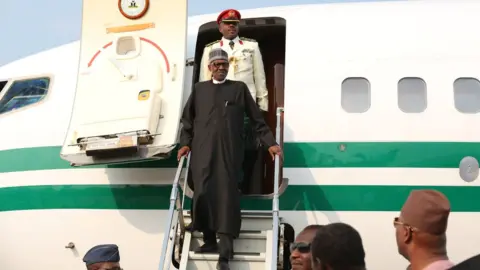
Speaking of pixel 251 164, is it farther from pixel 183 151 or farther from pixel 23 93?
pixel 23 93

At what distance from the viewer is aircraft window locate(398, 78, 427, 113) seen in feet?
22.7

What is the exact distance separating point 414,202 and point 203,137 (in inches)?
125

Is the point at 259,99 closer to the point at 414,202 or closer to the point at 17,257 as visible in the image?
the point at 17,257

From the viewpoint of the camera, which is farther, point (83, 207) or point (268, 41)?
point (268, 41)

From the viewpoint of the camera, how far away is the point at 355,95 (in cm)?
705

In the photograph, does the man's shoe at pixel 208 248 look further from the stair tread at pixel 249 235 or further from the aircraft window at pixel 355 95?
the aircraft window at pixel 355 95

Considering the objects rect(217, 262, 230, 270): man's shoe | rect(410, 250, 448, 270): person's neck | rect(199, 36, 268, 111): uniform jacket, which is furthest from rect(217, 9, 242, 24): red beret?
rect(410, 250, 448, 270): person's neck

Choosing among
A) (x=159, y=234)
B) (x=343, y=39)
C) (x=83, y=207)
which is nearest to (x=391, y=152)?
(x=343, y=39)

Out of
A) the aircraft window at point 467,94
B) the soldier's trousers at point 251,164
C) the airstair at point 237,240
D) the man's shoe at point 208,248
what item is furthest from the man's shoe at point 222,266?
the aircraft window at point 467,94

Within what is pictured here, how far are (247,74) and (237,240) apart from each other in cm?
181

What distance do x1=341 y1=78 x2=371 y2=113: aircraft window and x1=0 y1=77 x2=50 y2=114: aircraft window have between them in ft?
11.6

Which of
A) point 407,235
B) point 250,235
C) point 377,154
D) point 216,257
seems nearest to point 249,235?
point 250,235

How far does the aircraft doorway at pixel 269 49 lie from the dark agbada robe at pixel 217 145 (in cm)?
115

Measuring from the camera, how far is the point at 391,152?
6.75 metres
